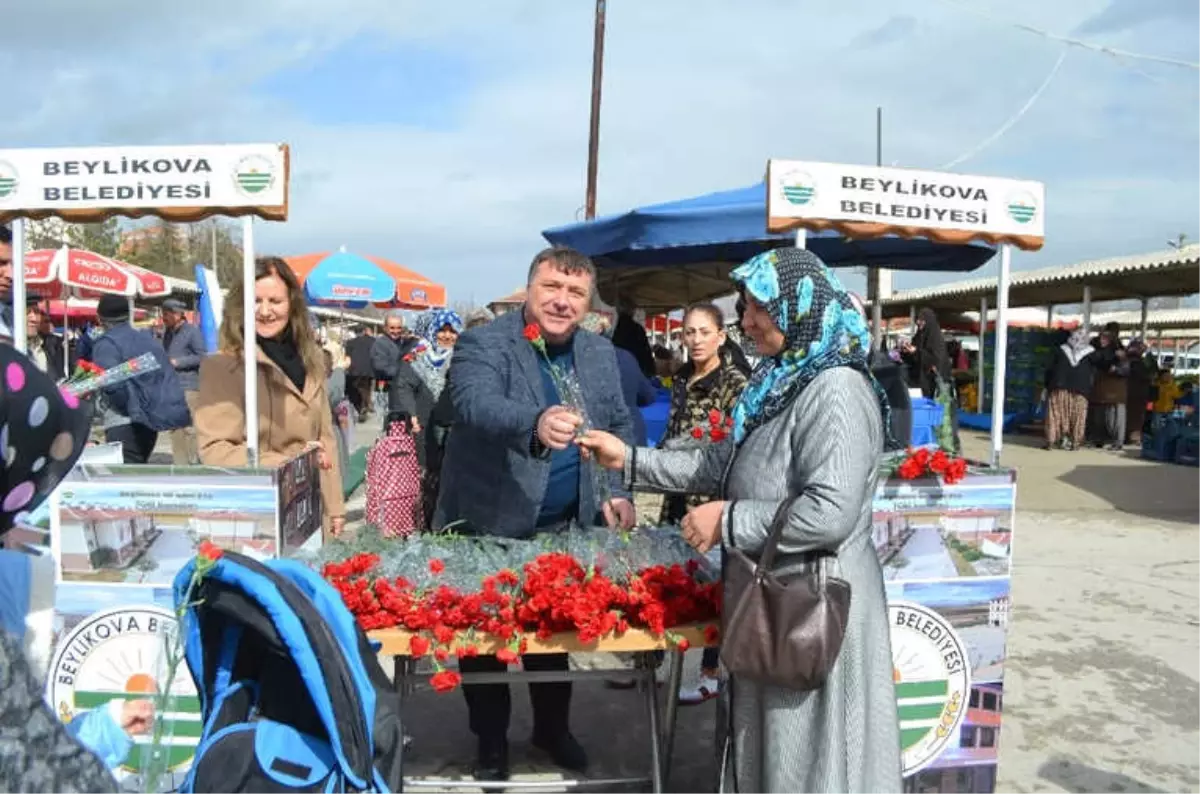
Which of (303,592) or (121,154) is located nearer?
(303,592)

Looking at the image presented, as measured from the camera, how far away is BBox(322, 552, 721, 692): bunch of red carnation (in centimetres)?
257

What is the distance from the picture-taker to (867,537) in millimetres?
2385

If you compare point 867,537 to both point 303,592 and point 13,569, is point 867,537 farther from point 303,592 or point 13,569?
point 13,569

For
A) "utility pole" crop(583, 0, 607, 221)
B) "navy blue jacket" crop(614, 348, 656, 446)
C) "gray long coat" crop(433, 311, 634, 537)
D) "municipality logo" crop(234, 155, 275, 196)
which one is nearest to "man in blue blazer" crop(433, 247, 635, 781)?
"gray long coat" crop(433, 311, 634, 537)

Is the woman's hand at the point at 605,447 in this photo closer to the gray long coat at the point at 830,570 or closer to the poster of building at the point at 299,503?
the gray long coat at the point at 830,570

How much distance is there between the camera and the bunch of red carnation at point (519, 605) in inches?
101

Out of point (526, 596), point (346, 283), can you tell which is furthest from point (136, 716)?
point (346, 283)

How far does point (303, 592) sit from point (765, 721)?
1.16m

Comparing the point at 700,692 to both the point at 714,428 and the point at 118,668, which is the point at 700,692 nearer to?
the point at 714,428

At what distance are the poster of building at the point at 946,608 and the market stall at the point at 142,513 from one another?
78.9 inches

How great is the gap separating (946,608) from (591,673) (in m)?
1.18

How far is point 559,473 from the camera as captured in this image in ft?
10.3

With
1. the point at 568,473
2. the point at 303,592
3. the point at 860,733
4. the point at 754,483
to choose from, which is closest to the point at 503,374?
the point at 568,473

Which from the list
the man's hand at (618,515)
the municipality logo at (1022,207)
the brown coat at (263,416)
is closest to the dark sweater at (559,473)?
the man's hand at (618,515)
